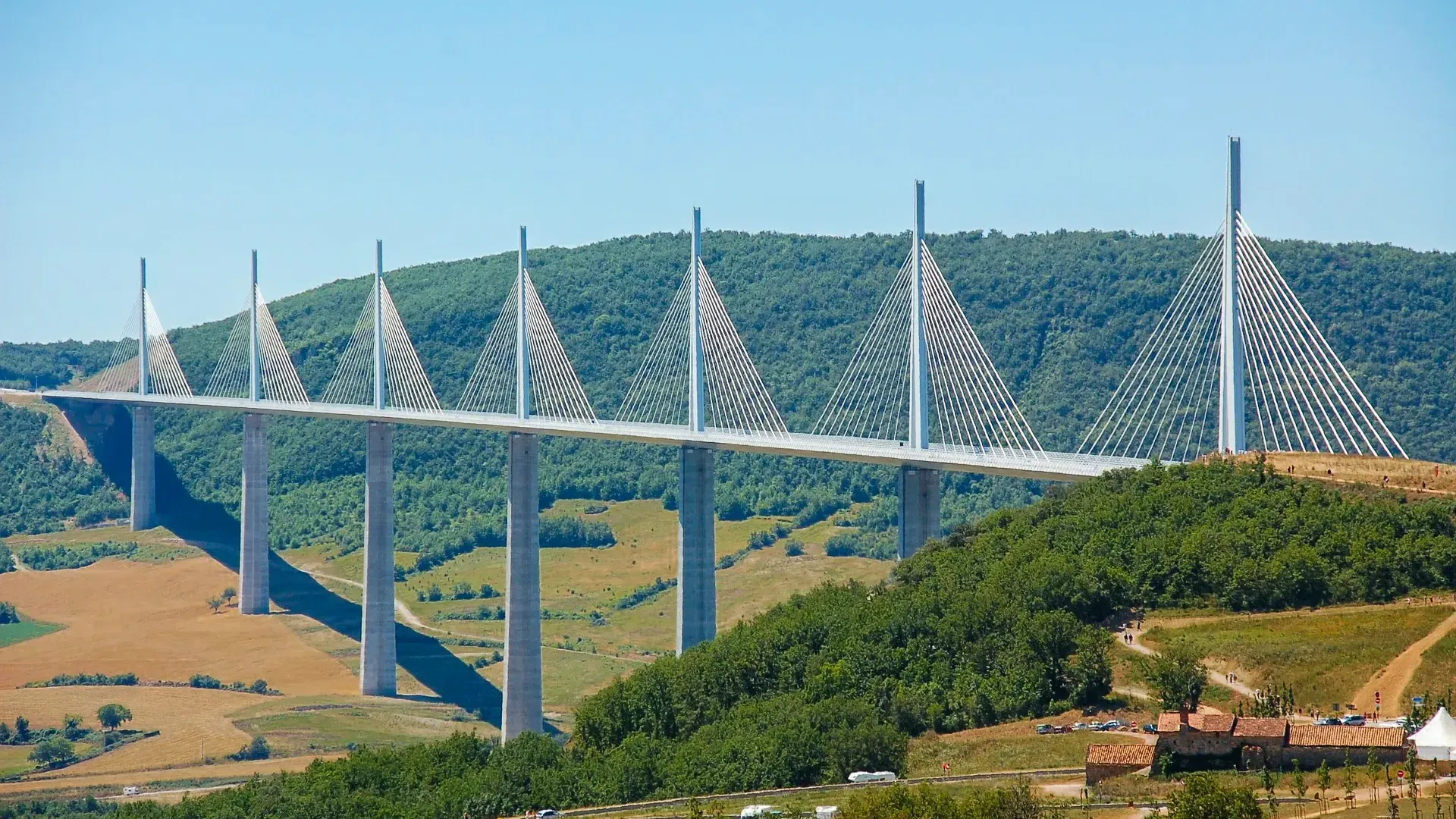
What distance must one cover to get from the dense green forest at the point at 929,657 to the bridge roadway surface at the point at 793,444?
193 centimetres

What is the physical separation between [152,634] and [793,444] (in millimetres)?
36443

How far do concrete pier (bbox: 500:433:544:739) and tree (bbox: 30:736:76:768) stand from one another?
13405mm

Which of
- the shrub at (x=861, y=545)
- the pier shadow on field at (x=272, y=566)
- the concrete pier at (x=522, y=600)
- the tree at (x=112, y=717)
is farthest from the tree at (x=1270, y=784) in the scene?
the shrub at (x=861, y=545)

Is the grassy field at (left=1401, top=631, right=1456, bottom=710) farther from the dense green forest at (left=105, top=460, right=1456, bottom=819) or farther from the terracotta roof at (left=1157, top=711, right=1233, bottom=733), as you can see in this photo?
the dense green forest at (left=105, top=460, right=1456, bottom=819)

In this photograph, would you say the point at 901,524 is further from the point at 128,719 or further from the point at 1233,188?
the point at 128,719

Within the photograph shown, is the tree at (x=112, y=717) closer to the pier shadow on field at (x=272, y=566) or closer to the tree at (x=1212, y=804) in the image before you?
the pier shadow on field at (x=272, y=566)

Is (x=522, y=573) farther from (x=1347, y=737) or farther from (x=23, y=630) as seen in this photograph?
(x=1347, y=737)

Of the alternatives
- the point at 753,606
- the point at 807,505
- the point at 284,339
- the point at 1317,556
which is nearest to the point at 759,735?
the point at 1317,556

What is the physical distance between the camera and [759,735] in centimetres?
3919

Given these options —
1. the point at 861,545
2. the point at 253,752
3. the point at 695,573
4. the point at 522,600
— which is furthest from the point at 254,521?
the point at 695,573

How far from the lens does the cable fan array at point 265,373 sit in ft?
302

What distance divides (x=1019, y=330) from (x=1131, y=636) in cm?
5359

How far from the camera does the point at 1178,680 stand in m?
36.8

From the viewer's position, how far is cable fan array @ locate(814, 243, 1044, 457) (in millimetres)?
50125
